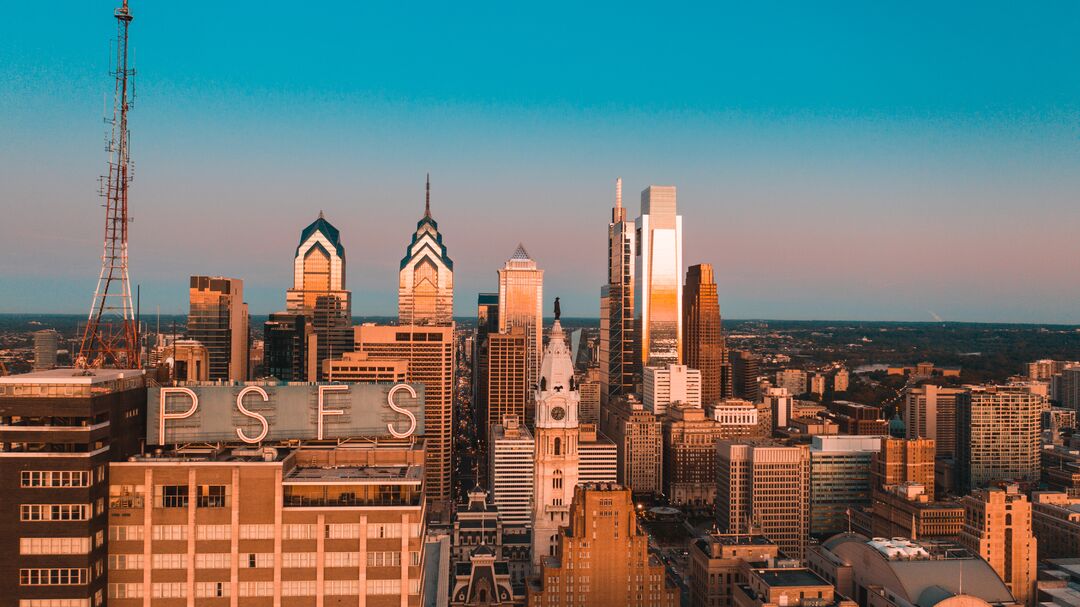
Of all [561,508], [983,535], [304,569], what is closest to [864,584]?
[983,535]

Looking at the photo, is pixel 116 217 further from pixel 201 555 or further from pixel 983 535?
pixel 983 535

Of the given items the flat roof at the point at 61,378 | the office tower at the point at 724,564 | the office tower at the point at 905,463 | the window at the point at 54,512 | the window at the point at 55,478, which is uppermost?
the flat roof at the point at 61,378

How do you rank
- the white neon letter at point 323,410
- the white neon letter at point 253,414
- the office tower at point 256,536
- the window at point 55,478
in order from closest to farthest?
the window at point 55,478 → the office tower at point 256,536 → the white neon letter at point 253,414 → the white neon letter at point 323,410

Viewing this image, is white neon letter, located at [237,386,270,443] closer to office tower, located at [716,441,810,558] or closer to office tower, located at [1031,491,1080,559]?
office tower, located at [716,441,810,558]

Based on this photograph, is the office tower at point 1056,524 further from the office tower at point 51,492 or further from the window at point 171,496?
the office tower at point 51,492

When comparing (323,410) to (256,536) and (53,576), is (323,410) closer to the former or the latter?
(256,536)

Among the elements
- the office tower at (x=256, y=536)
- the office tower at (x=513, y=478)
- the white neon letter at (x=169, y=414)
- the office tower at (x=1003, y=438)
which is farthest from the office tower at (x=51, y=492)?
the office tower at (x=1003, y=438)
